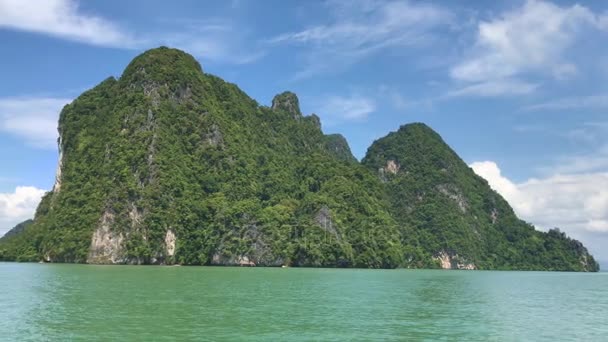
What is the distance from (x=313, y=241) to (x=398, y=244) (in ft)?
100

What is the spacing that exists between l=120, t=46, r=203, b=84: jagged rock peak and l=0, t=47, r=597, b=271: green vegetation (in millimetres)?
406

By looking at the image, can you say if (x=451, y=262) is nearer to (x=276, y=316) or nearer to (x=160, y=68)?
(x=160, y=68)

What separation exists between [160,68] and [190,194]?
41.6 metres

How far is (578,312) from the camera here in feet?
131

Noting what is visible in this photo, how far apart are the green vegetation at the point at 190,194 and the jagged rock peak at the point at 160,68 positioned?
0.41 meters

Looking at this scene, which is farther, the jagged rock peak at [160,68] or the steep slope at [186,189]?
the jagged rock peak at [160,68]

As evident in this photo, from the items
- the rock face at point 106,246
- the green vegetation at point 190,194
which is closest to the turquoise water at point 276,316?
the rock face at point 106,246

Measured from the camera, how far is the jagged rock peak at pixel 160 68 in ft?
518

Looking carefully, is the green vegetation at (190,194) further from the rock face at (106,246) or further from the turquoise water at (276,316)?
the turquoise water at (276,316)

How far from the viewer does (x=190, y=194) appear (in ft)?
466

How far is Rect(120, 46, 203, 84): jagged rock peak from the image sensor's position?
157875 mm

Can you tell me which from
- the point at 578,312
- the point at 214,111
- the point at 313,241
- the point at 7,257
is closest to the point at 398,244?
the point at 313,241

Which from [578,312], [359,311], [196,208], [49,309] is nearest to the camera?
[49,309]

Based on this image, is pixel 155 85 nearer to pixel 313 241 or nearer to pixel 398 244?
pixel 313 241
